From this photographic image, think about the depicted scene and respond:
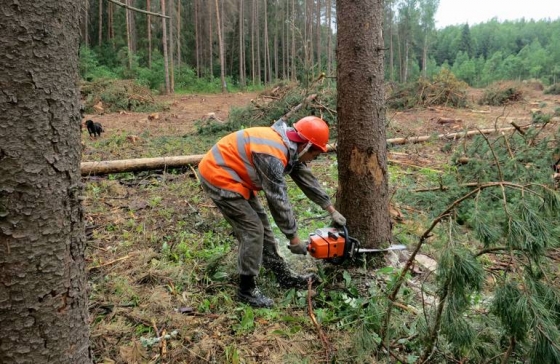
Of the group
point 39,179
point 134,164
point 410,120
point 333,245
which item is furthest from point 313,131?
point 410,120

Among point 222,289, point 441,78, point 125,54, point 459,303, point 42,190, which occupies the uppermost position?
point 125,54

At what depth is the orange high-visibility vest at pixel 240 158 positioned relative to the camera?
293 centimetres

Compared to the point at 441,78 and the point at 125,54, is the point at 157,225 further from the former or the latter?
the point at 125,54

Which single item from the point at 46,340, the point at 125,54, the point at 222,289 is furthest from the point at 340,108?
the point at 125,54

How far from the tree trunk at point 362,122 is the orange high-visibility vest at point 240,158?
28.2 inches

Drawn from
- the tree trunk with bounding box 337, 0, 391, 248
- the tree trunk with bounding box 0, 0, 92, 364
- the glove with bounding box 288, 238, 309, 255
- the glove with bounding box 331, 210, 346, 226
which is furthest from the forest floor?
the tree trunk with bounding box 0, 0, 92, 364

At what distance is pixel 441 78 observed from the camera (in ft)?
46.2

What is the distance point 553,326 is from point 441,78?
14.0 meters

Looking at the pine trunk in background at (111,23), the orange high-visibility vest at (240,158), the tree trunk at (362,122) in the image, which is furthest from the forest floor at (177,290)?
the pine trunk in background at (111,23)

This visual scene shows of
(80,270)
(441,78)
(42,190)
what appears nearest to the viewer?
(42,190)

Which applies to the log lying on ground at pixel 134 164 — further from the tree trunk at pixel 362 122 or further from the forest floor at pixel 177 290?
the tree trunk at pixel 362 122

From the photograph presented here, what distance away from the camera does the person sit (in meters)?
2.90

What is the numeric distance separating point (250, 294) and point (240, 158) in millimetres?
1098

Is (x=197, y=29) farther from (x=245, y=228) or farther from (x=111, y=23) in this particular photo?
(x=245, y=228)
